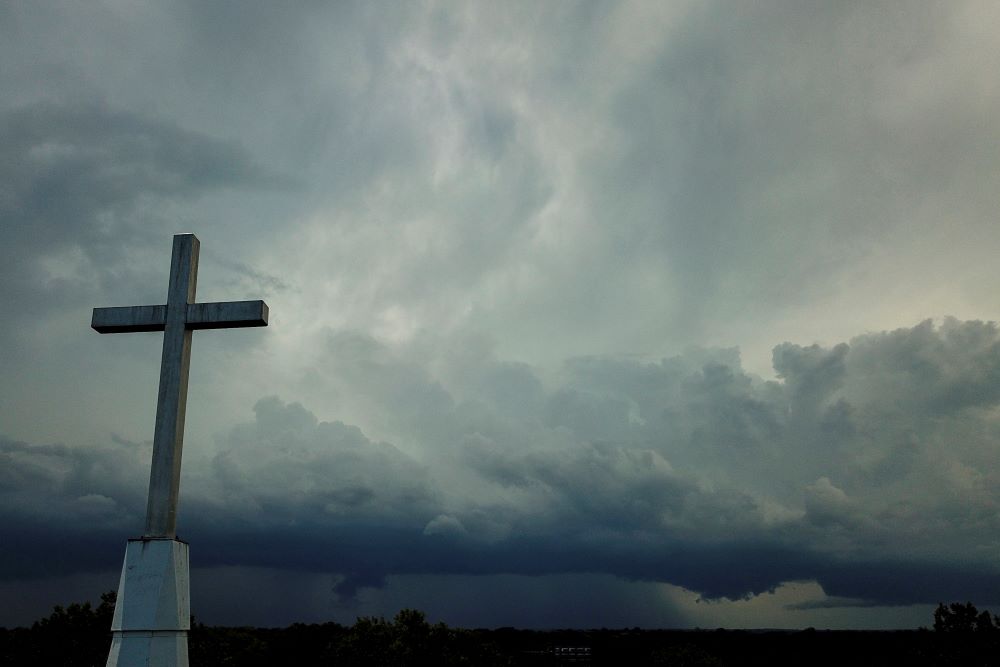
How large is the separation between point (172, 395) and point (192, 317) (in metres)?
1.46

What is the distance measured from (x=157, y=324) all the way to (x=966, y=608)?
35.8 metres

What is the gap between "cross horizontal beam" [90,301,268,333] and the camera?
1452 cm

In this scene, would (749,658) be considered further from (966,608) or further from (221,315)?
(221,315)

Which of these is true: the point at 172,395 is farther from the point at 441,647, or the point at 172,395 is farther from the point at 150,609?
the point at 441,647

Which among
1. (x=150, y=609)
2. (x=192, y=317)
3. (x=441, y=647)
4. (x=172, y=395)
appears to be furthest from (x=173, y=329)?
(x=441, y=647)

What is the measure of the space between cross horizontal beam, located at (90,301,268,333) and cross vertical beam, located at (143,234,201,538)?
0.17m

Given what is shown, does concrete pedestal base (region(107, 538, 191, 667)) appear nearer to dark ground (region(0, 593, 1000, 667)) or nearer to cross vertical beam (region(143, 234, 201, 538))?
cross vertical beam (region(143, 234, 201, 538))

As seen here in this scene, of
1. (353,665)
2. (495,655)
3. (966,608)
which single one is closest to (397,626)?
(353,665)

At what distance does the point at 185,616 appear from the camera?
13195mm

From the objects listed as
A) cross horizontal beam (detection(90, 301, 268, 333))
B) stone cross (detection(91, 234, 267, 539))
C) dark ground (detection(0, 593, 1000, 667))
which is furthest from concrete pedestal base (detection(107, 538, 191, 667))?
dark ground (detection(0, 593, 1000, 667))

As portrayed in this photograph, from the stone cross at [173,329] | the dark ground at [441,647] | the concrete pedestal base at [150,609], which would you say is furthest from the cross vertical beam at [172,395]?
the dark ground at [441,647]

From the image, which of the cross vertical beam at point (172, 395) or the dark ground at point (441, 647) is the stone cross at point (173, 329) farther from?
the dark ground at point (441, 647)

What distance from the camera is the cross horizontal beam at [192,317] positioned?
1452 cm

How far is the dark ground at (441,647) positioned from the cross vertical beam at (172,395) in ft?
112
